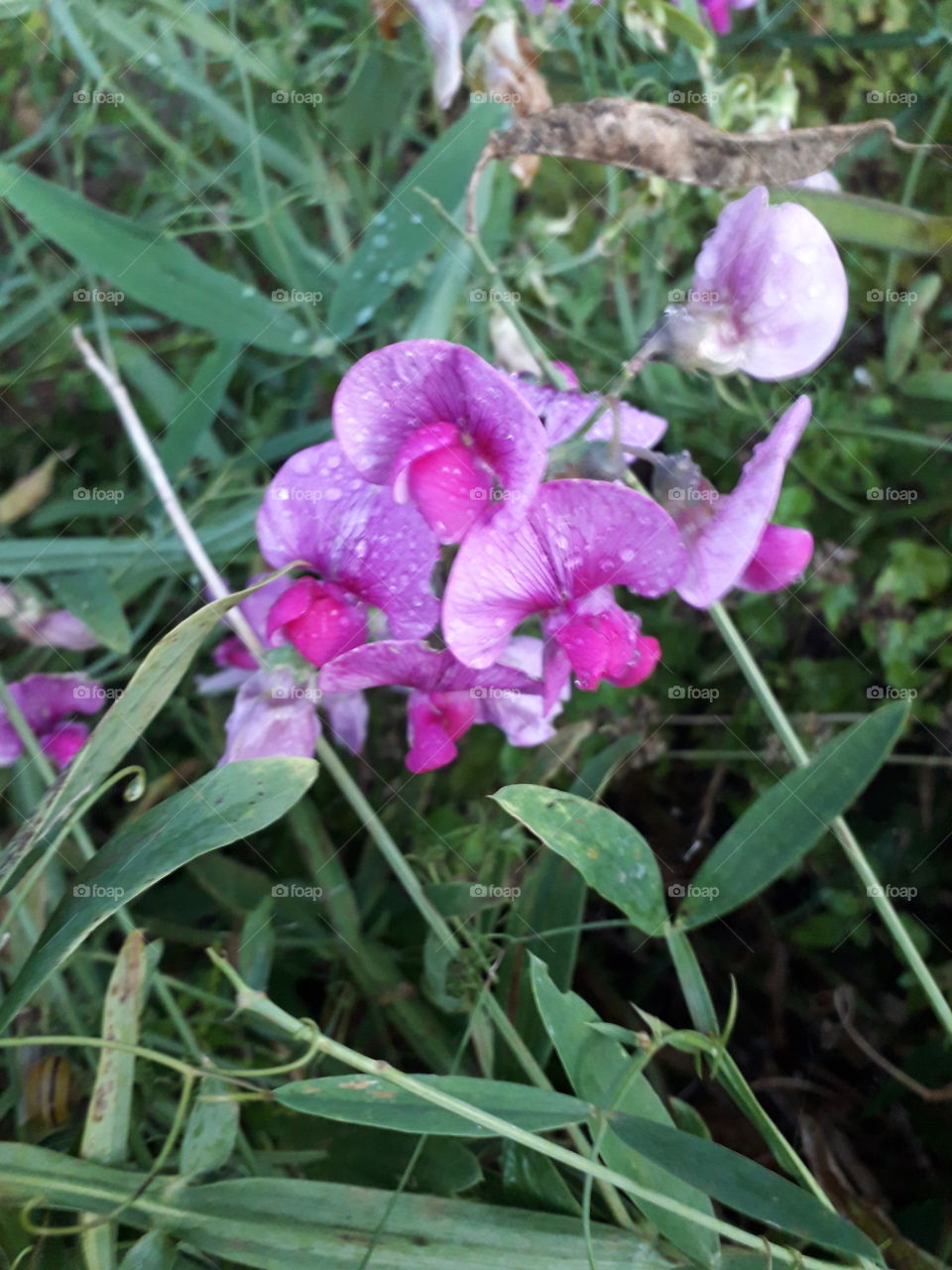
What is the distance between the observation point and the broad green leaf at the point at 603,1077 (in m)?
0.51

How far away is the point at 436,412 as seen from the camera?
0.55 metres

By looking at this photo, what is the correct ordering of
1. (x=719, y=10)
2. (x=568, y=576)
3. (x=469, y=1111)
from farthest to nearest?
(x=719, y=10), (x=568, y=576), (x=469, y=1111)

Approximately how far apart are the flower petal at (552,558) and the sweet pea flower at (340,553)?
0.19 feet

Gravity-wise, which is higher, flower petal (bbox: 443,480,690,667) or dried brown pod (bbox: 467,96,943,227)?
dried brown pod (bbox: 467,96,943,227)

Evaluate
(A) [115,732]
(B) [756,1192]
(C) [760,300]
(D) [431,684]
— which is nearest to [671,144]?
(C) [760,300]

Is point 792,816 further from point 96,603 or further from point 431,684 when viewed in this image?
point 96,603

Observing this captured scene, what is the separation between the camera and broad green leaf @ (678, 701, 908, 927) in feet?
1.80

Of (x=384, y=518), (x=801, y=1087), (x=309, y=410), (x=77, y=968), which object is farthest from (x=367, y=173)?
(x=801, y=1087)

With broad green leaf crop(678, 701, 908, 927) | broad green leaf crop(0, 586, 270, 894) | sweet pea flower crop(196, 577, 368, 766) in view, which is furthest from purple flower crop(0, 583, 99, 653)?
broad green leaf crop(678, 701, 908, 927)

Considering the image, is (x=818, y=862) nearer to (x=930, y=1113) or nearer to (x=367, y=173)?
(x=930, y=1113)

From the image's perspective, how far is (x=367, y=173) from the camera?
3.69 feet

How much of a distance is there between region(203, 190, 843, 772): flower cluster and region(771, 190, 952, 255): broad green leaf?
290 millimetres

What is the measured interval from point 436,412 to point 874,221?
49 centimetres

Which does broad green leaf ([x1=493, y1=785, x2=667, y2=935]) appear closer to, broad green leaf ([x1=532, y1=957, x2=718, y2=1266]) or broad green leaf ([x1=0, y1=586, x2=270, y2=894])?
broad green leaf ([x1=532, y1=957, x2=718, y2=1266])
